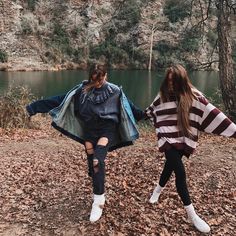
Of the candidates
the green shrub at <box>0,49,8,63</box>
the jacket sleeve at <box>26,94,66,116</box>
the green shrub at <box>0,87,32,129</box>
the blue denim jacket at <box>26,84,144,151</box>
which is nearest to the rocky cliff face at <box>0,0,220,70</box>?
the green shrub at <box>0,49,8,63</box>

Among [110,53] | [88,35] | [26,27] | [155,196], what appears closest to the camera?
[155,196]

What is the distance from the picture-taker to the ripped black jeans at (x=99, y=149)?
4.31 metres

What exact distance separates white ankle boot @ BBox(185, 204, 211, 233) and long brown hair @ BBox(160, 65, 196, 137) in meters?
0.75

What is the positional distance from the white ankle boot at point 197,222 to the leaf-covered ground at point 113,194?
3.3 inches

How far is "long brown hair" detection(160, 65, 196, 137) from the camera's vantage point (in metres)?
A: 4.20

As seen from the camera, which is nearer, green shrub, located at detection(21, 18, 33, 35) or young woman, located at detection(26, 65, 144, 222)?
young woman, located at detection(26, 65, 144, 222)

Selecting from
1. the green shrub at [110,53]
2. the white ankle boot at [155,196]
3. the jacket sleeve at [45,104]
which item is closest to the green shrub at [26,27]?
the green shrub at [110,53]

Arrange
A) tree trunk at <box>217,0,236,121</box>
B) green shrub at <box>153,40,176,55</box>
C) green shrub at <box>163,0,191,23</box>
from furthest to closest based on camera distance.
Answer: green shrub at <box>163,0,191,23</box>
green shrub at <box>153,40,176,55</box>
tree trunk at <box>217,0,236,121</box>

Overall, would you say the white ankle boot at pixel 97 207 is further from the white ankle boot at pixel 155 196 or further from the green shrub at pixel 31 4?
Answer: the green shrub at pixel 31 4

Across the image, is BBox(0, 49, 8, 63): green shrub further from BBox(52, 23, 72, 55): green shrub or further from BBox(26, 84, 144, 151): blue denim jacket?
BBox(26, 84, 144, 151): blue denim jacket

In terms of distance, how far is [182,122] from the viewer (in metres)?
4.23

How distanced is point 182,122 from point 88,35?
50188 millimetres

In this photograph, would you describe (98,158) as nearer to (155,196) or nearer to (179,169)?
(179,169)

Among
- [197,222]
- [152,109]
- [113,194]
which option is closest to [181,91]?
[152,109]
